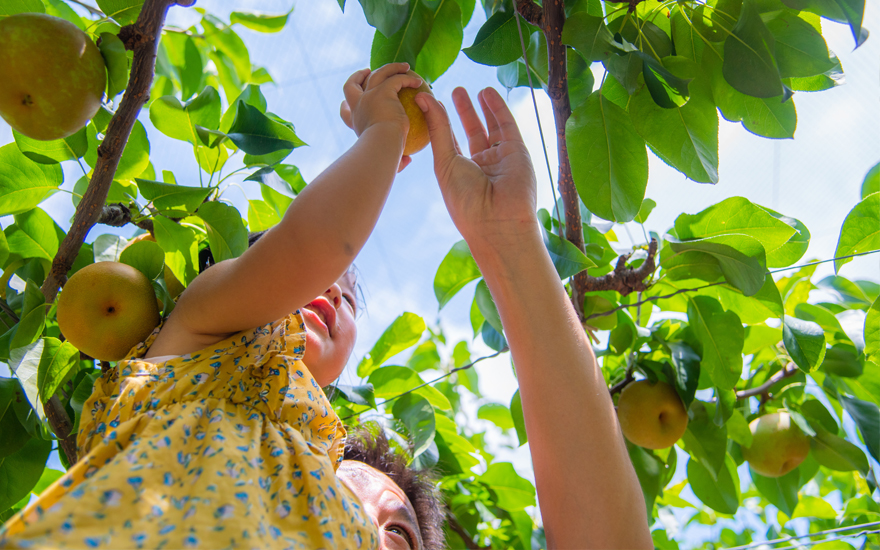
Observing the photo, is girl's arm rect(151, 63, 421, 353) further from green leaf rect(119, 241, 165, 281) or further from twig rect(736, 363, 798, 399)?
twig rect(736, 363, 798, 399)

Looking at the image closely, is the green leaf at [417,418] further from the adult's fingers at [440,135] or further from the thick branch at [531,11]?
the thick branch at [531,11]

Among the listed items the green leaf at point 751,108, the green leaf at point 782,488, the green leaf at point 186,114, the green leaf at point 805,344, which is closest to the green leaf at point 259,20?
the green leaf at point 186,114

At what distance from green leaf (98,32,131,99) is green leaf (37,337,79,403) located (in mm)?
311

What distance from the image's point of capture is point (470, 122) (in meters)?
0.69

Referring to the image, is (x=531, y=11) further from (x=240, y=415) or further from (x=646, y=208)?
(x=240, y=415)

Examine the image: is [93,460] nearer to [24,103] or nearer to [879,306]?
[24,103]

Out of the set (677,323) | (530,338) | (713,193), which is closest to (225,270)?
(530,338)

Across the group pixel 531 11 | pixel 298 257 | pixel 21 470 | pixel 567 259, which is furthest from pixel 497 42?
pixel 21 470

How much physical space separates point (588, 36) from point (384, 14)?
0.67 feet

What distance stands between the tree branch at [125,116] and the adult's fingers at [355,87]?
175 mm

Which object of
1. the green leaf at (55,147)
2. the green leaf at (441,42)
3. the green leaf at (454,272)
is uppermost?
the green leaf at (441,42)

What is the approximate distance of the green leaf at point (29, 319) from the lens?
597 mm

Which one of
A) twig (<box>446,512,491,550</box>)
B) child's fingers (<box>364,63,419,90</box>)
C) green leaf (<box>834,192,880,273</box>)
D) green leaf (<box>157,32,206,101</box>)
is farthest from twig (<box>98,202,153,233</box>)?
green leaf (<box>834,192,880,273</box>)

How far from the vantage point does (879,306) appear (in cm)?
77
